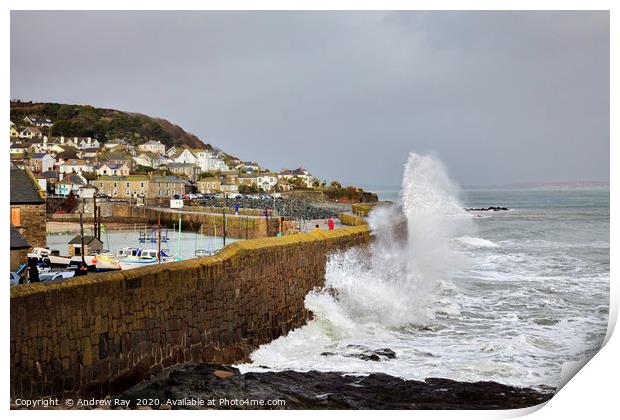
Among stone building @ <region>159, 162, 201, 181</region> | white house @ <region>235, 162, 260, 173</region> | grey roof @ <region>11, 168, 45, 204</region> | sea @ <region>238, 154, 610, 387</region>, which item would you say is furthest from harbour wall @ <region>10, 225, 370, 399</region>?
stone building @ <region>159, 162, 201, 181</region>

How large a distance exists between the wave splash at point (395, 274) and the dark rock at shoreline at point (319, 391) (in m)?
1.86

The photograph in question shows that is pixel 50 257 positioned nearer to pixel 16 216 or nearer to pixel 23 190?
pixel 16 216

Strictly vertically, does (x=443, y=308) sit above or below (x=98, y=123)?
below

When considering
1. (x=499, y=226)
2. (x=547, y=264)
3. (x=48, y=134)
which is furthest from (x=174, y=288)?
(x=499, y=226)

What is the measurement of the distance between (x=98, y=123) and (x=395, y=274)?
4.90 meters

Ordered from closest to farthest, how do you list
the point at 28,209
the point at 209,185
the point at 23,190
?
the point at 23,190, the point at 28,209, the point at 209,185

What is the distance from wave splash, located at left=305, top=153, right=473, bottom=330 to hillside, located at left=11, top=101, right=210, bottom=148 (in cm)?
301

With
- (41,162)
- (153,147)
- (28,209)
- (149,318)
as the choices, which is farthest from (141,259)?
(149,318)

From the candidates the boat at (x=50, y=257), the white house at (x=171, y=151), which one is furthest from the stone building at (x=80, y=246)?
the white house at (x=171, y=151)

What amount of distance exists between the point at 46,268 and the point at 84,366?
2754 mm

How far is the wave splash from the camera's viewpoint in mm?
8836

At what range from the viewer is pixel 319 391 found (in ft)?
20.0

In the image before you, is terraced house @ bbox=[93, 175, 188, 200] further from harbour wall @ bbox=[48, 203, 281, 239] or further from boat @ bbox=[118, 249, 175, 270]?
boat @ bbox=[118, 249, 175, 270]

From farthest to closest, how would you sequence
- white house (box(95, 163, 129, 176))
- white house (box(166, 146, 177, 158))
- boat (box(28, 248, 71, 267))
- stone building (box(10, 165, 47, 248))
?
white house (box(166, 146, 177, 158)) < white house (box(95, 163, 129, 176)) < boat (box(28, 248, 71, 267)) < stone building (box(10, 165, 47, 248))
